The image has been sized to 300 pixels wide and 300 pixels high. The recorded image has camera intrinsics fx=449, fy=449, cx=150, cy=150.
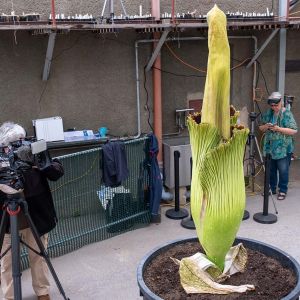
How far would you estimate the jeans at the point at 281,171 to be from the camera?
22.2 ft

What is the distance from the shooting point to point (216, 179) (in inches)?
93.7

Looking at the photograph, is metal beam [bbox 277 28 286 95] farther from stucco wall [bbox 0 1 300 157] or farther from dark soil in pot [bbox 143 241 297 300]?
dark soil in pot [bbox 143 241 297 300]

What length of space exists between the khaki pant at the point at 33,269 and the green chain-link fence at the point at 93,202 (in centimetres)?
75

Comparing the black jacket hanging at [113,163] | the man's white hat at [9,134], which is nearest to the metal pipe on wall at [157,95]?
the black jacket hanging at [113,163]

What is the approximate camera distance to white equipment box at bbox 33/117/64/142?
19.0 feet

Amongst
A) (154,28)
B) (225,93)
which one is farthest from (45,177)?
(154,28)

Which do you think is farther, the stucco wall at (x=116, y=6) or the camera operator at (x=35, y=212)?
the stucco wall at (x=116, y=6)

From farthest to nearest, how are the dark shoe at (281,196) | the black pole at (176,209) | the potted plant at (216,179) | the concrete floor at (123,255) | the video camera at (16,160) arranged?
the dark shoe at (281,196) → the black pole at (176,209) → the concrete floor at (123,255) → the video camera at (16,160) → the potted plant at (216,179)

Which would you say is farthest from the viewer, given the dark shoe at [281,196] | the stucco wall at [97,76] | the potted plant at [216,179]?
the dark shoe at [281,196]

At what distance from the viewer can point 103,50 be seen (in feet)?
20.3

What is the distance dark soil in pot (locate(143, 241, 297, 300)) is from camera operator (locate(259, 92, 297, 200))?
12.7 ft

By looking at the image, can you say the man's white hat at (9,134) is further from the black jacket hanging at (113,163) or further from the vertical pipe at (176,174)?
the vertical pipe at (176,174)

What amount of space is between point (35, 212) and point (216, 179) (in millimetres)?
2119

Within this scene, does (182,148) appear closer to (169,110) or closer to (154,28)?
(169,110)
